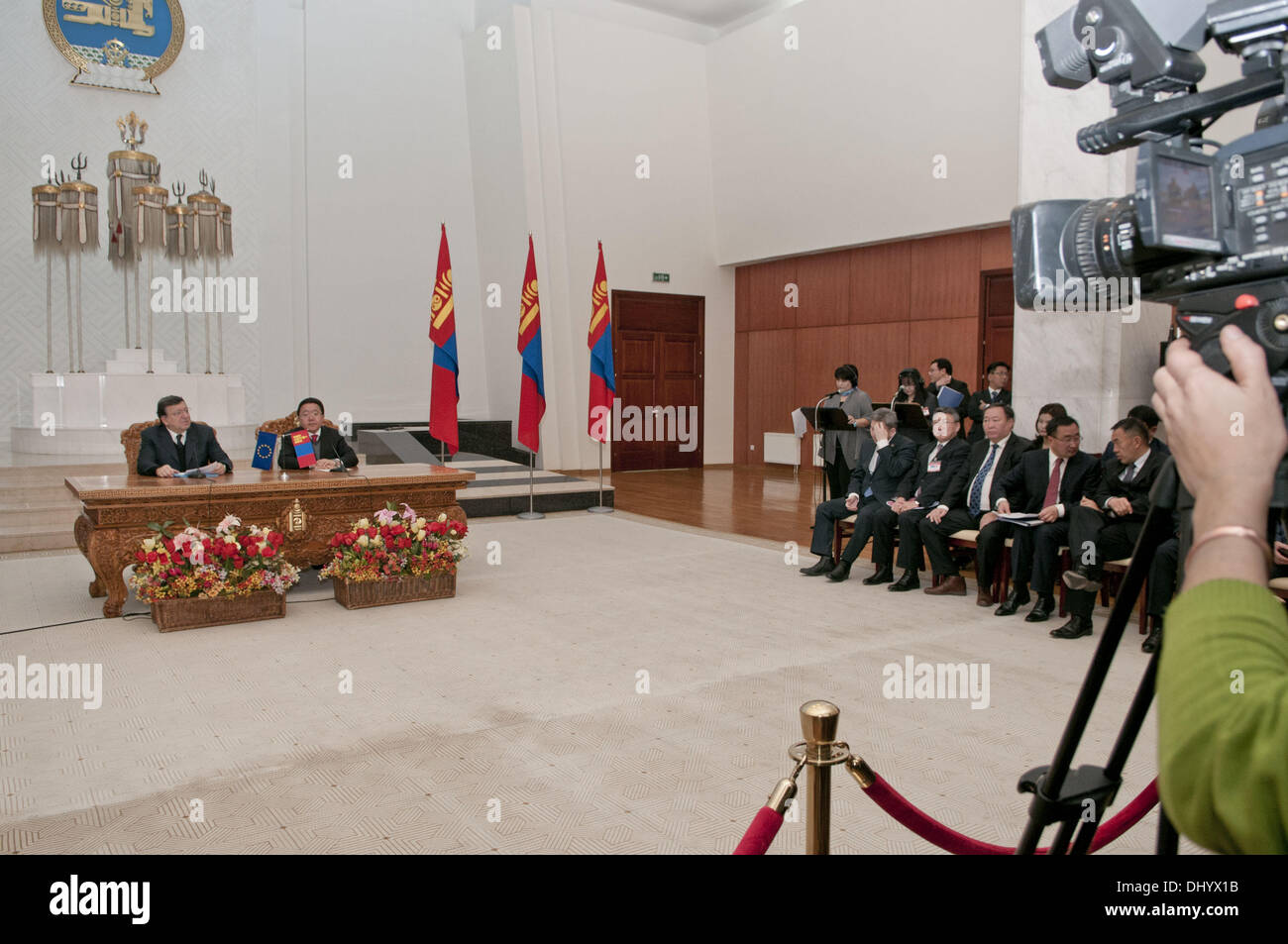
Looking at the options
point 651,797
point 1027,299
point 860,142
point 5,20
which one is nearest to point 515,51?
point 860,142

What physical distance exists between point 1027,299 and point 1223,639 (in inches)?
27.4

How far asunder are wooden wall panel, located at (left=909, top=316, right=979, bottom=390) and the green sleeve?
10538 millimetres

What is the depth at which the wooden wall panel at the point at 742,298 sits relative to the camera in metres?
13.9

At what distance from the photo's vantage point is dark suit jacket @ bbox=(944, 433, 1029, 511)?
5836 mm

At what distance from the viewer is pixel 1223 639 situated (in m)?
0.70

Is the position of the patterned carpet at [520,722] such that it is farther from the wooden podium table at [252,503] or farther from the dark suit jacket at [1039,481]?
the dark suit jacket at [1039,481]

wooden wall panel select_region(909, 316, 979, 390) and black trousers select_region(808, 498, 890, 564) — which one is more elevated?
wooden wall panel select_region(909, 316, 979, 390)

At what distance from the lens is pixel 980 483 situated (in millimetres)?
5926

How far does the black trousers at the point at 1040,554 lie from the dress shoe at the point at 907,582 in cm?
71

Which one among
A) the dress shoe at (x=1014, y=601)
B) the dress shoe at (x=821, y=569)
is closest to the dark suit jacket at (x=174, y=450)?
the dress shoe at (x=821, y=569)

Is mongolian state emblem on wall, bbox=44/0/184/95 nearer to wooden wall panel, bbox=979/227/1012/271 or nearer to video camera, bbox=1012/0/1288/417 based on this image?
wooden wall panel, bbox=979/227/1012/271

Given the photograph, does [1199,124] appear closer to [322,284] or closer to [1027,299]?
[1027,299]

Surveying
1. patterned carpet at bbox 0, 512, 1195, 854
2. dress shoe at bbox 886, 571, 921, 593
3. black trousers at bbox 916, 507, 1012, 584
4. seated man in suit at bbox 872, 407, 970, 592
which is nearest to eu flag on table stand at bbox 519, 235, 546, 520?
patterned carpet at bbox 0, 512, 1195, 854

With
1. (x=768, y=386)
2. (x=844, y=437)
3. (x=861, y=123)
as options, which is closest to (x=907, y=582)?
(x=844, y=437)
